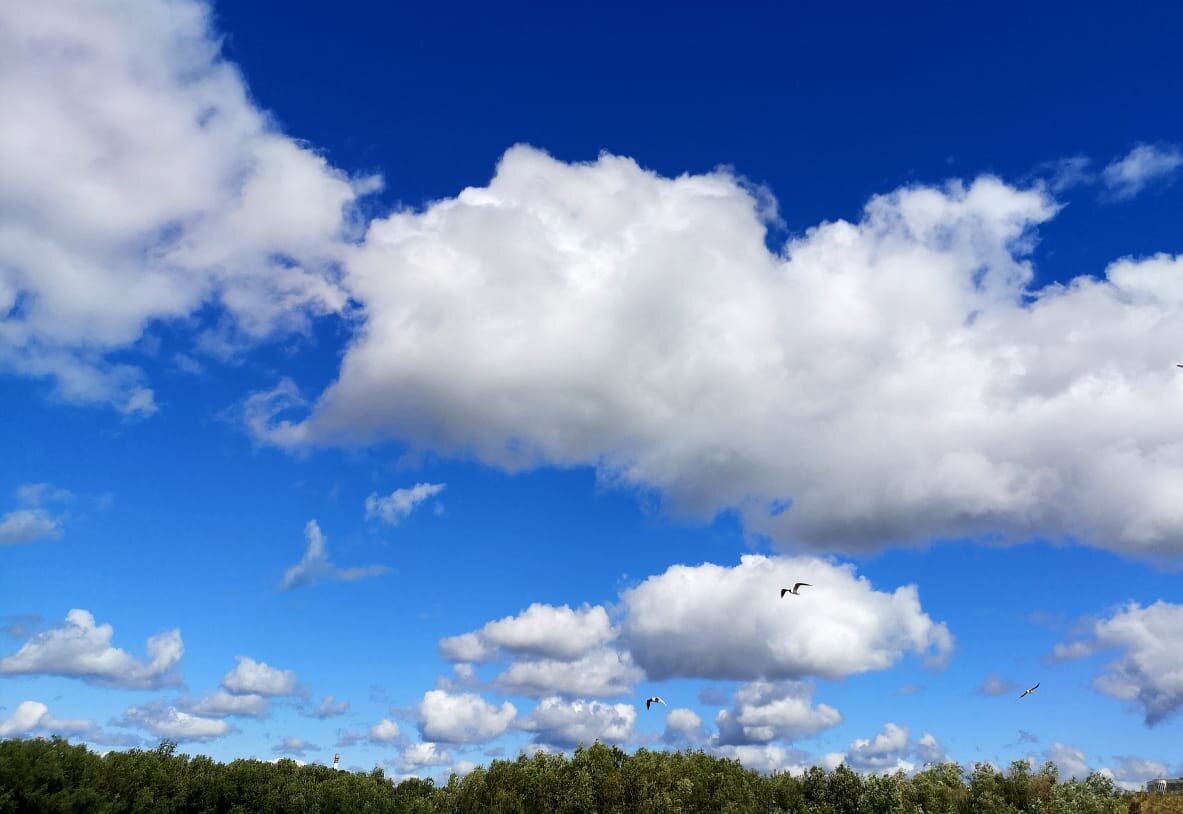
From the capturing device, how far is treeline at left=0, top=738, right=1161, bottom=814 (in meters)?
74.4

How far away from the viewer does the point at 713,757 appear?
10494cm

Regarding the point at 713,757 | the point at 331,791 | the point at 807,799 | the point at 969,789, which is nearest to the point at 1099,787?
the point at 969,789

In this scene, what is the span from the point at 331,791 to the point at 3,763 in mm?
30551

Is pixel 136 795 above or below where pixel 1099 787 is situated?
below

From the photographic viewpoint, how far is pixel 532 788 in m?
90.6

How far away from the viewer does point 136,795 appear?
80188mm

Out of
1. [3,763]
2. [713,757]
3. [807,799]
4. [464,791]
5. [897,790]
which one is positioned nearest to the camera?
[3,763]

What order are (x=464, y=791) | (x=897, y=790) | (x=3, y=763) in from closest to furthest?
1. (x=3, y=763)
2. (x=897, y=790)
3. (x=464, y=791)

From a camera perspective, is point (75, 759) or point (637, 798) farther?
point (637, 798)

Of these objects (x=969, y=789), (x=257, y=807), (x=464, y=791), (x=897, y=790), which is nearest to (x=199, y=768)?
(x=257, y=807)

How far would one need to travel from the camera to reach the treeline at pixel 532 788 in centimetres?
7444

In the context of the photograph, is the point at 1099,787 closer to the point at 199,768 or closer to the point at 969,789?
the point at 969,789

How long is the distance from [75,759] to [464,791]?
3842cm

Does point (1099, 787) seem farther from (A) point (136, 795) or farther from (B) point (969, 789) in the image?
(A) point (136, 795)
